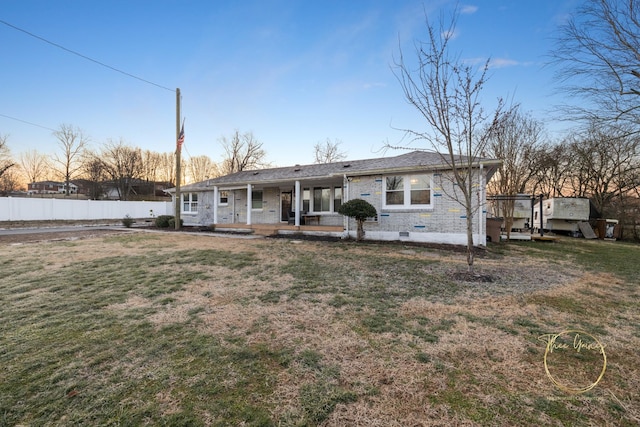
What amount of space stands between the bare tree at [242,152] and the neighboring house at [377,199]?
18324mm

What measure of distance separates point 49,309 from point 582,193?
3141 centimetres

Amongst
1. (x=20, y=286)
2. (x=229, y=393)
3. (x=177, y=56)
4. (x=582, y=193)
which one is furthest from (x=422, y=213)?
(x=582, y=193)

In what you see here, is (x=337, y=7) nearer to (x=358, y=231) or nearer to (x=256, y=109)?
(x=256, y=109)

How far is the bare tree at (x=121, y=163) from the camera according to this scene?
37062 mm

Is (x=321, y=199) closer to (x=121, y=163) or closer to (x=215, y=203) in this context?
(x=215, y=203)

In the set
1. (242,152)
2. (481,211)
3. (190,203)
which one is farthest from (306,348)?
(242,152)

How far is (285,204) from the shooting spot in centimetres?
1572

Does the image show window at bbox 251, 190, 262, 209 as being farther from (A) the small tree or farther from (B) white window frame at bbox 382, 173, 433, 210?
(B) white window frame at bbox 382, 173, 433, 210

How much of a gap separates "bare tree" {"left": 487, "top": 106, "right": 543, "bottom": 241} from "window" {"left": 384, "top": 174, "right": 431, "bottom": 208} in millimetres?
6102

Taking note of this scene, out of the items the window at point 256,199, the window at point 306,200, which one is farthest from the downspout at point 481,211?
the window at point 256,199

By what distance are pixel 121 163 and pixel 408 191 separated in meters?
43.4

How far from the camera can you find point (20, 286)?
4.88 metres

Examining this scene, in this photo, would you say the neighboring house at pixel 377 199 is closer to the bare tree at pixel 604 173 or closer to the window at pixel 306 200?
the window at pixel 306 200

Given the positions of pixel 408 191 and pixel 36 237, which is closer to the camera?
pixel 408 191
